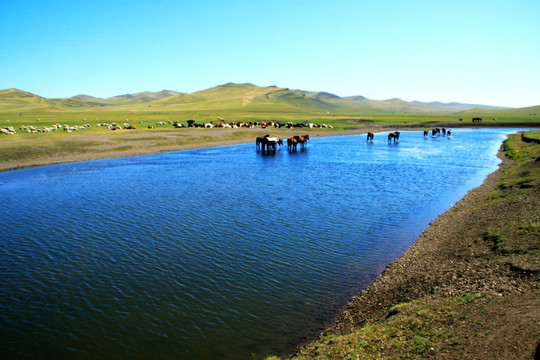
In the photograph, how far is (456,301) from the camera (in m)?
8.19

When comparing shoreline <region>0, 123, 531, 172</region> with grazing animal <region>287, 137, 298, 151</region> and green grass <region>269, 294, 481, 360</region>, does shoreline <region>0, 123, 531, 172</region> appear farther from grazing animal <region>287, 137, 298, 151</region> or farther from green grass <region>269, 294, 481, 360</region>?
green grass <region>269, 294, 481, 360</region>

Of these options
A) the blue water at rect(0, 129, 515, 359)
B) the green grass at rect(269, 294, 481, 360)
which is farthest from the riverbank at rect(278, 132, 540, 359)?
the blue water at rect(0, 129, 515, 359)

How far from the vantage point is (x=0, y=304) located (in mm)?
10008

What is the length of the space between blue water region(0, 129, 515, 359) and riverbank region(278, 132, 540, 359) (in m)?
1.00

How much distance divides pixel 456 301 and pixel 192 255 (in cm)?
843

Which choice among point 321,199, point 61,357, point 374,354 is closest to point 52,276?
point 61,357

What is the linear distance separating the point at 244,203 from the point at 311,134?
178 feet

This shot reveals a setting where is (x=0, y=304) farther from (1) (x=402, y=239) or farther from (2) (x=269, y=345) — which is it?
(1) (x=402, y=239)

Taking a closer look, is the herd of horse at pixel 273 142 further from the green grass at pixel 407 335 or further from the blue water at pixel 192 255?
the green grass at pixel 407 335

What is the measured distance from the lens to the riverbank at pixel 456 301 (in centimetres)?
637

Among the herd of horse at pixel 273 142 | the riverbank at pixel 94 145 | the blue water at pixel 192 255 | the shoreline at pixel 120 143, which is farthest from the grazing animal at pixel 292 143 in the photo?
the blue water at pixel 192 255

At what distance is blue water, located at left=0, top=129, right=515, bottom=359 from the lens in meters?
8.69

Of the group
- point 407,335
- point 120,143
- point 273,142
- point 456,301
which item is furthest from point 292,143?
point 407,335

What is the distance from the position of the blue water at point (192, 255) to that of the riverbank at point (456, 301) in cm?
100
